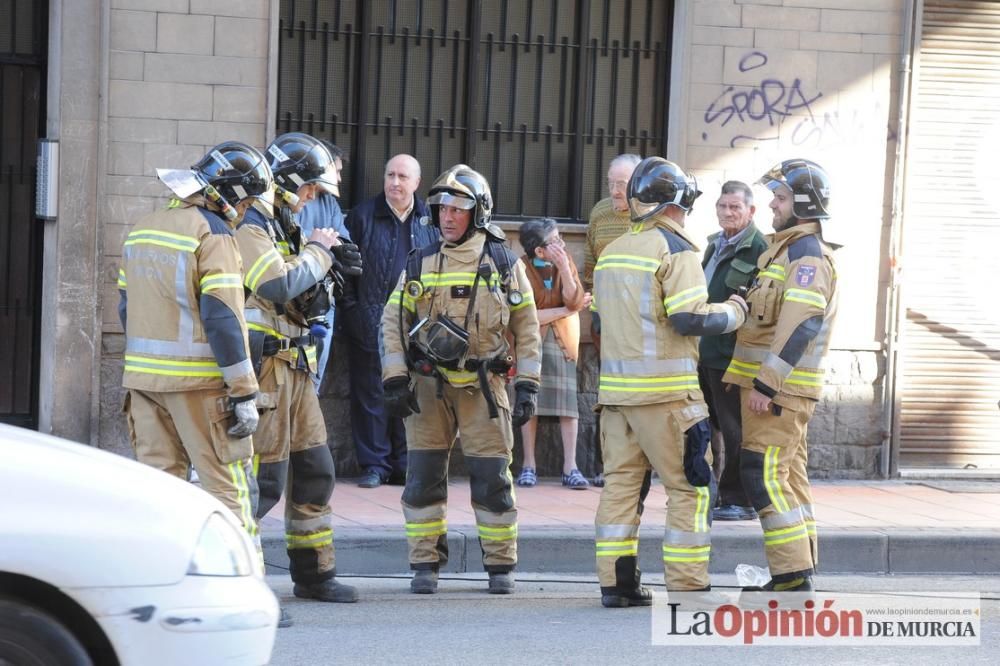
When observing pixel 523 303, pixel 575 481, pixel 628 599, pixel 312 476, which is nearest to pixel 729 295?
pixel 575 481

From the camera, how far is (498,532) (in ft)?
23.6

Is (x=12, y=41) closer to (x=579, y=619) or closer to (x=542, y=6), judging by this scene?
(x=542, y=6)

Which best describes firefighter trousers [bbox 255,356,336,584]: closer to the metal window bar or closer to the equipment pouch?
the equipment pouch

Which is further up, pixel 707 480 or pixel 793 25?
pixel 793 25

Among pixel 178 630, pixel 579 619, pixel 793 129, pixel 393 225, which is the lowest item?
pixel 579 619

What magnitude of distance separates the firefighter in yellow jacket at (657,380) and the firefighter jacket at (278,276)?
1.32 metres

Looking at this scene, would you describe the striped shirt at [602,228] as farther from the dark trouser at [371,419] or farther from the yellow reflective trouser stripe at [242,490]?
the yellow reflective trouser stripe at [242,490]

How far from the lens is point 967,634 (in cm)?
646

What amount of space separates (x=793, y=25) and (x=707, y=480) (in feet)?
16.4

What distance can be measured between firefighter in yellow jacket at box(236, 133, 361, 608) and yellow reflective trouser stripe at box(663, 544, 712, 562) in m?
1.48

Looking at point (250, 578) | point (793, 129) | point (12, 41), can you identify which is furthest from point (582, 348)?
point (250, 578)

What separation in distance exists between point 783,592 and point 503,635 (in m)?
1.41

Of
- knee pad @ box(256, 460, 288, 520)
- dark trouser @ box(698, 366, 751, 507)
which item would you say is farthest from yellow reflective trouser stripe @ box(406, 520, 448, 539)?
dark trouser @ box(698, 366, 751, 507)

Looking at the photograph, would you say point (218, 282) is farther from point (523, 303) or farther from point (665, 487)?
point (665, 487)
